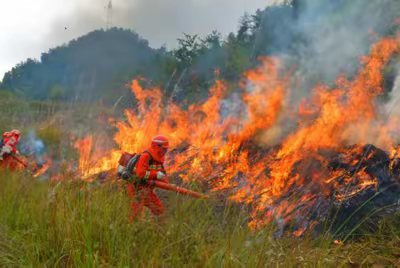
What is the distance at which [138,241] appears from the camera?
7.45 ft

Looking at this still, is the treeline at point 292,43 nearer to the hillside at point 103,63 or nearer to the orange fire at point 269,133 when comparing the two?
the hillside at point 103,63

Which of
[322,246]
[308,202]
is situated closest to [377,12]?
[308,202]

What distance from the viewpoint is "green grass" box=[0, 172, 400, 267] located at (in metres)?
2.01

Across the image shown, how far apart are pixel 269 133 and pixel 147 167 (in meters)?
5.17

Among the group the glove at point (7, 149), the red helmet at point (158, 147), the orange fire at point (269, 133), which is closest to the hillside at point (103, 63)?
the orange fire at point (269, 133)

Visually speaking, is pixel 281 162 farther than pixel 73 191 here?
Yes

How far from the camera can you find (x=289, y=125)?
32.3 ft

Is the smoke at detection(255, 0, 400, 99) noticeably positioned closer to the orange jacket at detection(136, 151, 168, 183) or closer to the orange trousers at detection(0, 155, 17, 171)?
the orange jacket at detection(136, 151, 168, 183)

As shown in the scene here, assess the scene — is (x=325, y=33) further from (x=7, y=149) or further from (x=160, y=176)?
(x=7, y=149)

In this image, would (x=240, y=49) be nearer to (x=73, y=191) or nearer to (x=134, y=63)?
(x=134, y=63)

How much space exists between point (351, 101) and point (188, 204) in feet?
24.6

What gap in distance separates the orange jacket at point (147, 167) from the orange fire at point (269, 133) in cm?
28

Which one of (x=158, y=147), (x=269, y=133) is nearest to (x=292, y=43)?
(x=269, y=133)

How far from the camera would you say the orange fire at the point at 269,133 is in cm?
607
